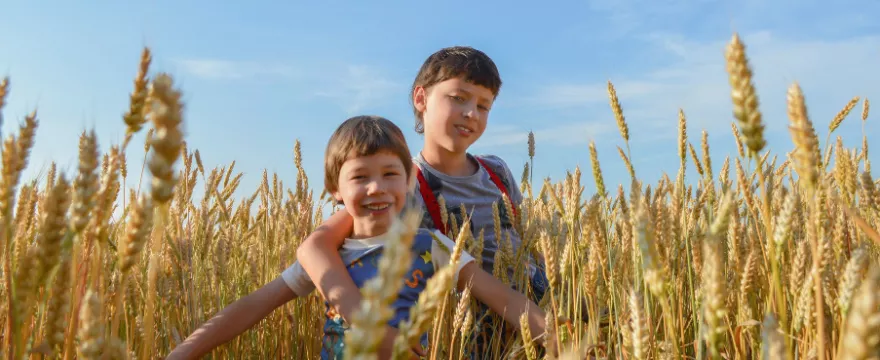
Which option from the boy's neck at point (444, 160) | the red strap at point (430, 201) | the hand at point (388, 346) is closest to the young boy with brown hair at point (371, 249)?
the hand at point (388, 346)

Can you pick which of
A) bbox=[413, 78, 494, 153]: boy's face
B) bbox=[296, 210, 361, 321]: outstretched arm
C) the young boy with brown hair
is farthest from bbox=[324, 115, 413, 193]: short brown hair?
bbox=[413, 78, 494, 153]: boy's face

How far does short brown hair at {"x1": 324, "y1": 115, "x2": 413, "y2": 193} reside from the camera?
6.59 ft

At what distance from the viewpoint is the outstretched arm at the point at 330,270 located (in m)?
1.78

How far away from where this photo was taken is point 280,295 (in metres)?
1.96

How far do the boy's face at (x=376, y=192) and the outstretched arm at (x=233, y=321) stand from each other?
312mm

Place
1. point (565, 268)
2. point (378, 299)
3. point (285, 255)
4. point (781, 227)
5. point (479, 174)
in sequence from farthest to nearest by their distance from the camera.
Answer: point (479, 174)
point (285, 255)
point (565, 268)
point (781, 227)
point (378, 299)

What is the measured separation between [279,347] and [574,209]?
1.23 metres

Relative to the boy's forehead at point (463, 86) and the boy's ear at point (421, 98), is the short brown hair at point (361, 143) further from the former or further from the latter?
the boy's ear at point (421, 98)

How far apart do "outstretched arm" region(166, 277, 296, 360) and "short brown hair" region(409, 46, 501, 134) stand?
3.65 ft

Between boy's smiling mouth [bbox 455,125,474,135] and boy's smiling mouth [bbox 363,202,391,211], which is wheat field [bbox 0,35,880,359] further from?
boy's smiling mouth [bbox 455,125,474,135]

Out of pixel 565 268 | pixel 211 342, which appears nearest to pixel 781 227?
pixel 565 268

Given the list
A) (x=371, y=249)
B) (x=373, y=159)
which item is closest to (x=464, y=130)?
(x=373, y=159)

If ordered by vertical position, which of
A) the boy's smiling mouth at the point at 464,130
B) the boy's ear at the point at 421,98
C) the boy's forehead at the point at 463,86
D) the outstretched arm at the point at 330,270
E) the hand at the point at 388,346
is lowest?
the hand at the point at 388,346

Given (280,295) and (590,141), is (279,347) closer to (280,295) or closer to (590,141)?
(280,295)
